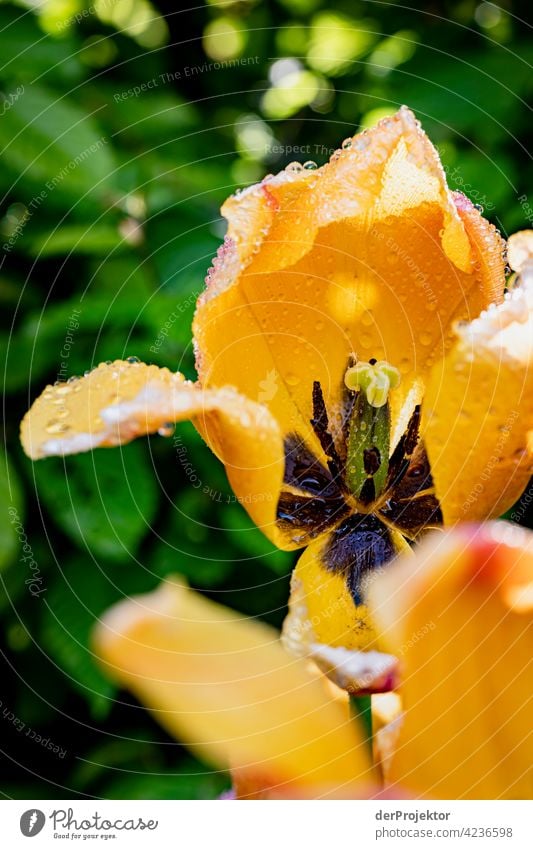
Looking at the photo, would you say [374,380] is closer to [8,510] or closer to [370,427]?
[370,427]

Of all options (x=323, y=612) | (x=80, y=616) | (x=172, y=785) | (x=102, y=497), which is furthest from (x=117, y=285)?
(x=323, y=612)

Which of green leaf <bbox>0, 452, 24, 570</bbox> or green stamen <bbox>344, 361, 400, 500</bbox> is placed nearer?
green stamen <bbox>344, 361, 400, 500</bbox>

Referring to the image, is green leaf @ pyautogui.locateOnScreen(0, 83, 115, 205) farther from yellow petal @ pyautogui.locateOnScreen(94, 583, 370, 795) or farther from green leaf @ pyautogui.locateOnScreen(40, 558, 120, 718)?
yellow petal @ pyautogui.locateOnScreen(94, 583, 370, 795)

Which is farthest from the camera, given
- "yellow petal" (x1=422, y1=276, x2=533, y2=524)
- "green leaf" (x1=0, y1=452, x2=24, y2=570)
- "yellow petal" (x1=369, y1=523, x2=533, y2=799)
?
"green leaf" (x1=0, y1=452, x2=24, y2=570)

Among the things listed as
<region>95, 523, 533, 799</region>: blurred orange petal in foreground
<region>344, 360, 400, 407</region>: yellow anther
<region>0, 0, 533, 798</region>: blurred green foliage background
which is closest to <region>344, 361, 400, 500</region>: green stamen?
<region>344, 360, 400, 407</region>: yellow anther

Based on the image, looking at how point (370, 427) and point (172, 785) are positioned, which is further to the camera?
point (172, 785)

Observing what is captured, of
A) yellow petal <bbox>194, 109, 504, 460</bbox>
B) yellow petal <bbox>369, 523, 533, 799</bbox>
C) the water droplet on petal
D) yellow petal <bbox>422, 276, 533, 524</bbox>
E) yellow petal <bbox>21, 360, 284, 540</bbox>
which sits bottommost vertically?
yellow petal <bbox>369, 523, 533, 799</bbox>
